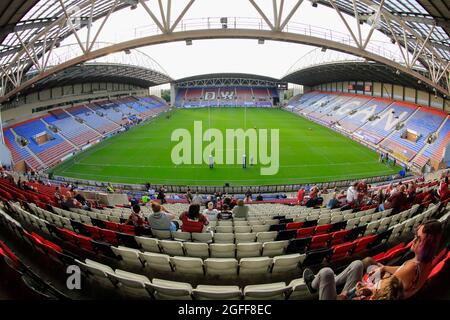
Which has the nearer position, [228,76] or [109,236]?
[109,236]

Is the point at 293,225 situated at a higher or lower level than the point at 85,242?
lower

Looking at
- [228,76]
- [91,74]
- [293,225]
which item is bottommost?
[293,225]

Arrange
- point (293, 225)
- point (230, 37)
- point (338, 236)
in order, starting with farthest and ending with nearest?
point (230, 37)
point (293, 225)
point (338, 236)

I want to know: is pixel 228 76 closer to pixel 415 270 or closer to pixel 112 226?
pixel 112 226

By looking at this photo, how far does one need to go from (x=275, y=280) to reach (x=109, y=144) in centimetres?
3741

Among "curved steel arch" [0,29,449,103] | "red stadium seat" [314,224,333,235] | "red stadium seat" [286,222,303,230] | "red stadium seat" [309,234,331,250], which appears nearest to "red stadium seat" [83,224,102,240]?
"red stadium seat" [286,222,303,230]

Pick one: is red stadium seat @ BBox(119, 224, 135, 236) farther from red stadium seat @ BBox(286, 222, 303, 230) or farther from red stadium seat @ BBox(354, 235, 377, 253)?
red stadium seat @ BBox(354, 235, 377, 253)

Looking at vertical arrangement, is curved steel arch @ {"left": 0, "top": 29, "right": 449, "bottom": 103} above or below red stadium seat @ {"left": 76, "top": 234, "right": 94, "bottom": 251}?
above

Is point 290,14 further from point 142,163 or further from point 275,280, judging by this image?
point 142,163

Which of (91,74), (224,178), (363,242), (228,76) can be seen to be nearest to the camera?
(363,242)

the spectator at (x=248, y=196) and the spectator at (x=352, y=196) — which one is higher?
the spectator at (x=352, y=196)

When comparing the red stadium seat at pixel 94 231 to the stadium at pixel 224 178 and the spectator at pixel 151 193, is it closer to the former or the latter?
the stadium at pixel 224 178

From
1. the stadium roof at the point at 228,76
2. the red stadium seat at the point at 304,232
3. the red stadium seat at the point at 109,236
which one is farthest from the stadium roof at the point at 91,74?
the red stadium seat at the point at 304,232

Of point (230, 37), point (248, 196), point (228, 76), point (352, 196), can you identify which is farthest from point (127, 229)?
point (228, 76)
